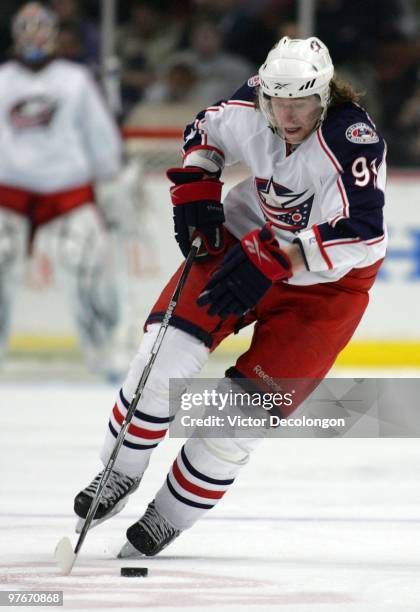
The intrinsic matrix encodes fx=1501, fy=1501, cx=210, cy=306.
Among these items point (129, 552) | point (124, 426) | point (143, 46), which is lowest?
point (143, 46)

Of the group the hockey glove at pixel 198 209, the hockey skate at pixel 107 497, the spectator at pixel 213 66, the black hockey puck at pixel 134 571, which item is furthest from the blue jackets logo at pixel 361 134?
the spectator at pixel 213 66

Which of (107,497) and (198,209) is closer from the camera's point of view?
(107,497)

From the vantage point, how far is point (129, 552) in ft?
10.9

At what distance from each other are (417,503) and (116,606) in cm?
144

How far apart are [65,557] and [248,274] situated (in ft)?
2.27

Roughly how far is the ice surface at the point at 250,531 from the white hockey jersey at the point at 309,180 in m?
0.64

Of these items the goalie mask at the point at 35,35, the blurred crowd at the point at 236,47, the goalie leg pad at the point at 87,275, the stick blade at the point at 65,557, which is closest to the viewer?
the stick blade at the point at 65,557

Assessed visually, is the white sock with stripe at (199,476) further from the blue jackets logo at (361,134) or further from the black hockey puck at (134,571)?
the blue jackets logo at (361,134)

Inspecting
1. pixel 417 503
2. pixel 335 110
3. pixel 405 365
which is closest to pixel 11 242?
pixel 405 365

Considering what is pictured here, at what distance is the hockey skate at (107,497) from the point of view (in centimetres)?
327

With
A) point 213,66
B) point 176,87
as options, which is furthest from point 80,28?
point 213,66

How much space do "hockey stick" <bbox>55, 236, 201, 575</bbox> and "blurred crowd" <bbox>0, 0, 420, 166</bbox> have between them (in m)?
4.32

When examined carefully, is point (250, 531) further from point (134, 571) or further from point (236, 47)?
point (236, 47)

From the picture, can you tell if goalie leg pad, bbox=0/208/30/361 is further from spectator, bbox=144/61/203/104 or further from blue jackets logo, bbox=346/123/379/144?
blue jackets logo, bbox=346/123/379/144
